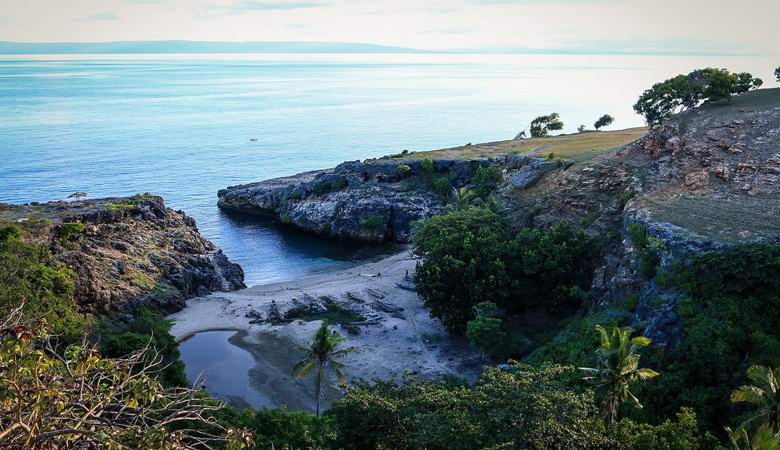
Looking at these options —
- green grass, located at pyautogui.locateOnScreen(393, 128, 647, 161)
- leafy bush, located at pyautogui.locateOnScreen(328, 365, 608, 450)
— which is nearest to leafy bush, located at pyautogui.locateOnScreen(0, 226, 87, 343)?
leafy bush, located at pyautogui.locateOnScreen(328, 365, 608, 450)

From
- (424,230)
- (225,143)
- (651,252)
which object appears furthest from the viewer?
(225,143)

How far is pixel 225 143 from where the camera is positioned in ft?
481

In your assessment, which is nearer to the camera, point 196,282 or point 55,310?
point 55,310

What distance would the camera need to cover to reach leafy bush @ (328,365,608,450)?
2270cm

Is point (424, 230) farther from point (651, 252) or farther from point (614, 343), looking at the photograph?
point (614, 343)

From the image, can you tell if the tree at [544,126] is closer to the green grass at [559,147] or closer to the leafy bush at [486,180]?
the green grass at [559,147]

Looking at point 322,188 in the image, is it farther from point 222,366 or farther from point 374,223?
point 222,366

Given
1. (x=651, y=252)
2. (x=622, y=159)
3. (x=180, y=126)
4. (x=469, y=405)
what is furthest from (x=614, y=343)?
→ (x=180, y=126)

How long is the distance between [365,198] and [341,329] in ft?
117

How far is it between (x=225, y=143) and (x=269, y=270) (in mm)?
82573

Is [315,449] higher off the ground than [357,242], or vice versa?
[315,449]

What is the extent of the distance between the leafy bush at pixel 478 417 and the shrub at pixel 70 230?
3900 centimetres

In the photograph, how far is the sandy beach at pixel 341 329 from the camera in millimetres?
43406

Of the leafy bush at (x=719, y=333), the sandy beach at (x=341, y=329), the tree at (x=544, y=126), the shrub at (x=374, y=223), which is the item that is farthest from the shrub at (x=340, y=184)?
the leafy bush at (x=719, y=333)
